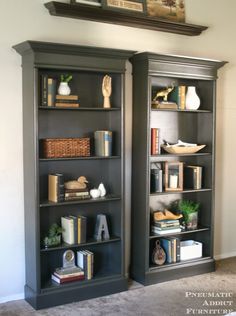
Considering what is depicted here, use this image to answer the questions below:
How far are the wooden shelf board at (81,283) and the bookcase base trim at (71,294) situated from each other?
0.02 metres

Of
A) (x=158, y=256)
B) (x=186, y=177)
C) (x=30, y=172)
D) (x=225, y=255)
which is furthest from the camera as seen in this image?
(x=225, y=255)

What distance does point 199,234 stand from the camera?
14.8ft

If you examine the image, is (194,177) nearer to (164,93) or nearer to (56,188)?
(164,93)

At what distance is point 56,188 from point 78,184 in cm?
23

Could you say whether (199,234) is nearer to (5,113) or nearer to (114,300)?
(114,300)

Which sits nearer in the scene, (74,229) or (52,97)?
(52,97)

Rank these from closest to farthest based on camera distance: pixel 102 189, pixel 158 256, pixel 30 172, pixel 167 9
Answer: pixel 30 172, pixel 102 189, pixel 158 256, pixel 167 9

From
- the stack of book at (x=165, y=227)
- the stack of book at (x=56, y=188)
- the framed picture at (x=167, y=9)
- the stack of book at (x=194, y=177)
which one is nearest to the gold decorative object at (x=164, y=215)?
the stack of book at (x=165, y=227)

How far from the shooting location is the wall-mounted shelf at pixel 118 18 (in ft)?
11.8

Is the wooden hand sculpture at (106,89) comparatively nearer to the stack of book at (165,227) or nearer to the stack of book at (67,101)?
the stack of book at (67,101)

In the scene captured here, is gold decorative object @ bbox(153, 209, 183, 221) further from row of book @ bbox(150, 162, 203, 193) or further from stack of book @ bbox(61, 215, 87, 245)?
stack of book @ bbox(61, 215, 87, 245)

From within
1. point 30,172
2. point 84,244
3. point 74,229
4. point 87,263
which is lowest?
point 87,263

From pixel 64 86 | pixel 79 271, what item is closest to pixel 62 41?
pixel 64 86

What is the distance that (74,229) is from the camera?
365cm
